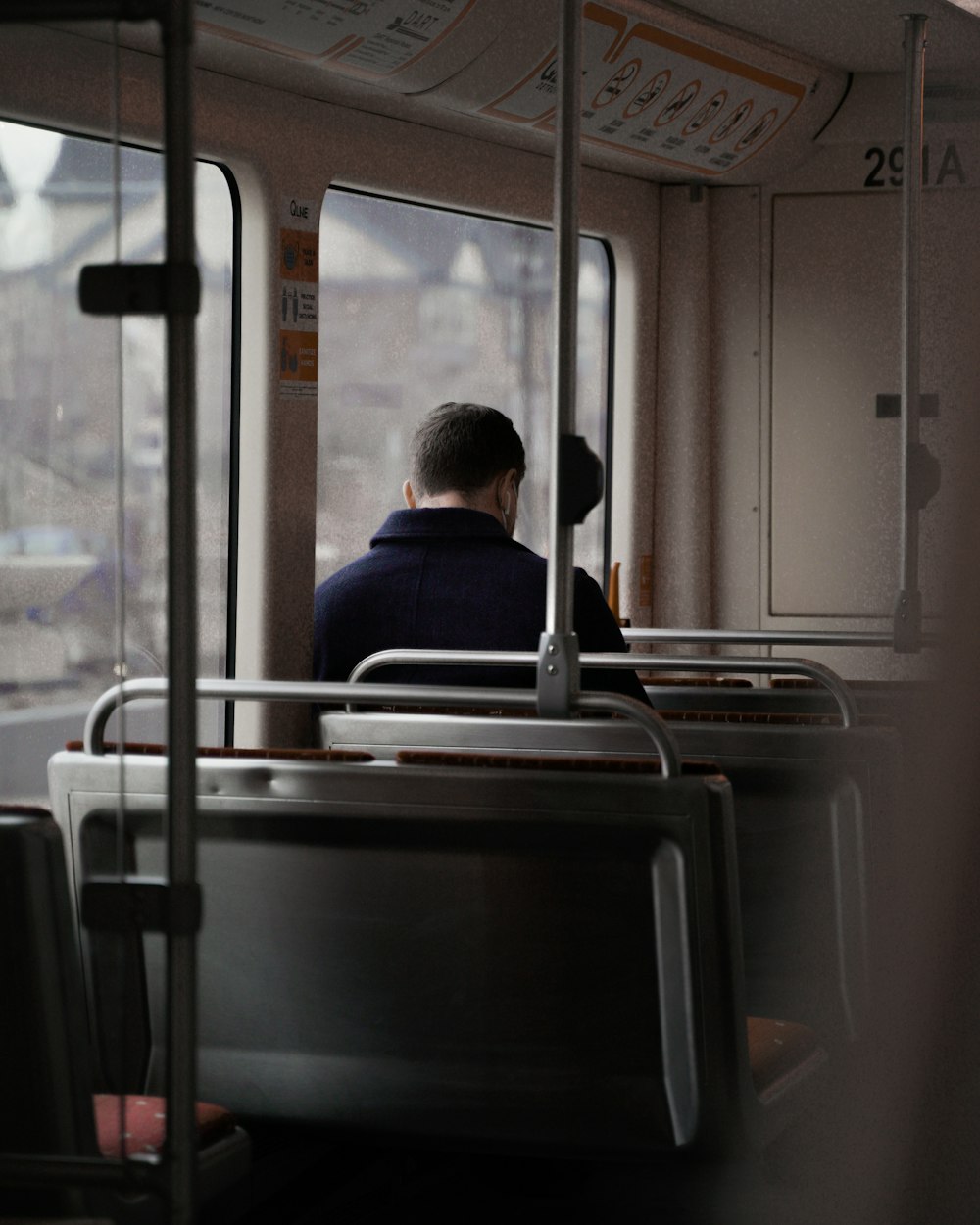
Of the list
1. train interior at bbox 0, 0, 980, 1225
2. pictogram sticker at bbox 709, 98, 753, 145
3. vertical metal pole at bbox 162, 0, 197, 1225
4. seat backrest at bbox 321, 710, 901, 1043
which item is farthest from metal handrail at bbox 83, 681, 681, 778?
pictogram sticker at bbox 709, 98, 753, 145

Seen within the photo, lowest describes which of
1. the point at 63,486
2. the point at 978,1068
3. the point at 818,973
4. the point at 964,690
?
the point at 818,973

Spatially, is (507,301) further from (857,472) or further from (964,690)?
(964,690)

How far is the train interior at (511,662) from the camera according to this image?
164 cm

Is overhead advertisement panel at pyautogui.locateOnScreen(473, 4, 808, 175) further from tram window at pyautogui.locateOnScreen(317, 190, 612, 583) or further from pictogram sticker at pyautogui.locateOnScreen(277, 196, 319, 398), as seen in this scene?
pictogram sticker at pyautogui.locateOnScreen(277, 196, 319, 398)

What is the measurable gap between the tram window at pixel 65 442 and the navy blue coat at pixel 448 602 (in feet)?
5.15

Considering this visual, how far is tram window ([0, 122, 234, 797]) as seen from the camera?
66.2 inches

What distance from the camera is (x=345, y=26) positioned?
3.32 meters

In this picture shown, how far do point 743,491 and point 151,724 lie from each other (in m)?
2.67

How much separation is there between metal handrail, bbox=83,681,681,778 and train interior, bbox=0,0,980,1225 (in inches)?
0.4

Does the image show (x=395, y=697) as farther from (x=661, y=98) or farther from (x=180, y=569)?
(x=661, y=98)

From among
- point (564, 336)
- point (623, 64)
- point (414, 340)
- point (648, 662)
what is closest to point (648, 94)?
point (623, 64)

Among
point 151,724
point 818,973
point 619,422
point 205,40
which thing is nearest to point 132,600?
point 151,724

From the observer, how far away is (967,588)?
116 cm

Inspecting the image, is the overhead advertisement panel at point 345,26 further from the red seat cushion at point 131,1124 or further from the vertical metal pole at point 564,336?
the red seat cushion at point 131,1124
